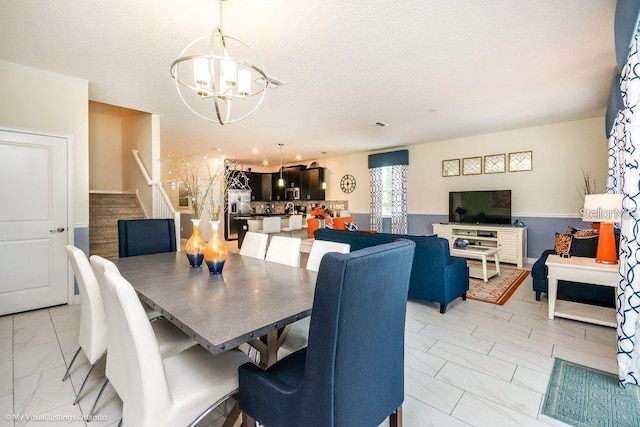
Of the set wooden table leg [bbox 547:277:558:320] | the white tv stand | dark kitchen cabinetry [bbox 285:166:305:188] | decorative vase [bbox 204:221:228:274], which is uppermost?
dark kitchen cabinetry [bbox 285:166:305:188]

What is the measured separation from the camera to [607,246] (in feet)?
9.12

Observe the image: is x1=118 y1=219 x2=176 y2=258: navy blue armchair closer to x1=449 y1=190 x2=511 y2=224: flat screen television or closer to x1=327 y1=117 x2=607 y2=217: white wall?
x1=449 y1=190 x2=511 y2=224: flat screen television

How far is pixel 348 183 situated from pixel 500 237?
4.23 m

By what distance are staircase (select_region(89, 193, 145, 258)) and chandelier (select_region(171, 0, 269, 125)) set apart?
91.5 inches

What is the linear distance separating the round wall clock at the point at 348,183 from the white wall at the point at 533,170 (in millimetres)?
1740

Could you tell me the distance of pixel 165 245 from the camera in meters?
3.21

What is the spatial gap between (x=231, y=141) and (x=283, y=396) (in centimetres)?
625

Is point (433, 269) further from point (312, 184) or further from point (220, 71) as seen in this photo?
point (312, 184)

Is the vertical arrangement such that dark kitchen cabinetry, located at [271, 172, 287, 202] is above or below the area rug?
above

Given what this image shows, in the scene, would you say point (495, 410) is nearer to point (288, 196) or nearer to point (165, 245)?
point (165, 245)

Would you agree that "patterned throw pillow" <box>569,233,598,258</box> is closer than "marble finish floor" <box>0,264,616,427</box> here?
No

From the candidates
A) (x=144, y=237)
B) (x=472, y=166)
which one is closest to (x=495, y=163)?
(x=472, y=166)

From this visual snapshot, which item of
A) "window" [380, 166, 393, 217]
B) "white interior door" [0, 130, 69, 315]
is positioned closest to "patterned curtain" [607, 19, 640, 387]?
"white interior door" [0, 130, 69, 315]

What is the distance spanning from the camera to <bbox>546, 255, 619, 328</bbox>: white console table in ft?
8.64
